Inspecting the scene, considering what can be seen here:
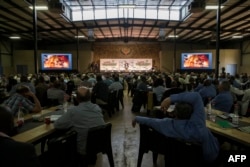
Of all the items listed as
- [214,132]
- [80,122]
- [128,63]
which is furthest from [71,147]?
[128,63]

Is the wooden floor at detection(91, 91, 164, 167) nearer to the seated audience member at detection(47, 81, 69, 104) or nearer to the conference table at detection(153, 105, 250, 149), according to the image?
the conference table at detection(153, 105, 250, 149)

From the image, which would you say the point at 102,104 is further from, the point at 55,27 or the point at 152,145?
the point at 55,27

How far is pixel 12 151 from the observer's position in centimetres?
142

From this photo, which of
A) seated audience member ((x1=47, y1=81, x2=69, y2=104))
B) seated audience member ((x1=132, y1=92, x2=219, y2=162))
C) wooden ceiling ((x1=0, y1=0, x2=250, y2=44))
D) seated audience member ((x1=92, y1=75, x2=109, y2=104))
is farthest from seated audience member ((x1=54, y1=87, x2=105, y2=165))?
wooden ceiling ((x1=0, y1=0, x2=250, y2=44))

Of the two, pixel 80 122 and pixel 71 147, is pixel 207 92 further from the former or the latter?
pixel 71 147

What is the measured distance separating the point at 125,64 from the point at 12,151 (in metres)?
22.1

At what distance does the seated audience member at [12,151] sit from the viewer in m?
1.42

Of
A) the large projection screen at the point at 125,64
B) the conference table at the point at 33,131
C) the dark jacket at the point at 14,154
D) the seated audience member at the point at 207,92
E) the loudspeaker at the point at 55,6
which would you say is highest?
the loudspeaker at the point at 55,6

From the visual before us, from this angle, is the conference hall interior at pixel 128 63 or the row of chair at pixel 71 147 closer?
the row of chair at pixel 71 147

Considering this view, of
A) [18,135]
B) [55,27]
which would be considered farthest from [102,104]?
[55,27]

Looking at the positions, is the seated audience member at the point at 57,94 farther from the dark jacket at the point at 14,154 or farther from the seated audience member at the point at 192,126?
the dark jacket at the point at 14,154

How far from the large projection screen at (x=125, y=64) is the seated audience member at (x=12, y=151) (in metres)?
22.0

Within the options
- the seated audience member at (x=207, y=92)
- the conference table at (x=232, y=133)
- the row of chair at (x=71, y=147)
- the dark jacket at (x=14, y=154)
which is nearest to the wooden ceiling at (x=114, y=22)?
the seated audience member at (x=207, y=92)

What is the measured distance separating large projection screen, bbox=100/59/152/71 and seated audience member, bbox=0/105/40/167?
866 inches
